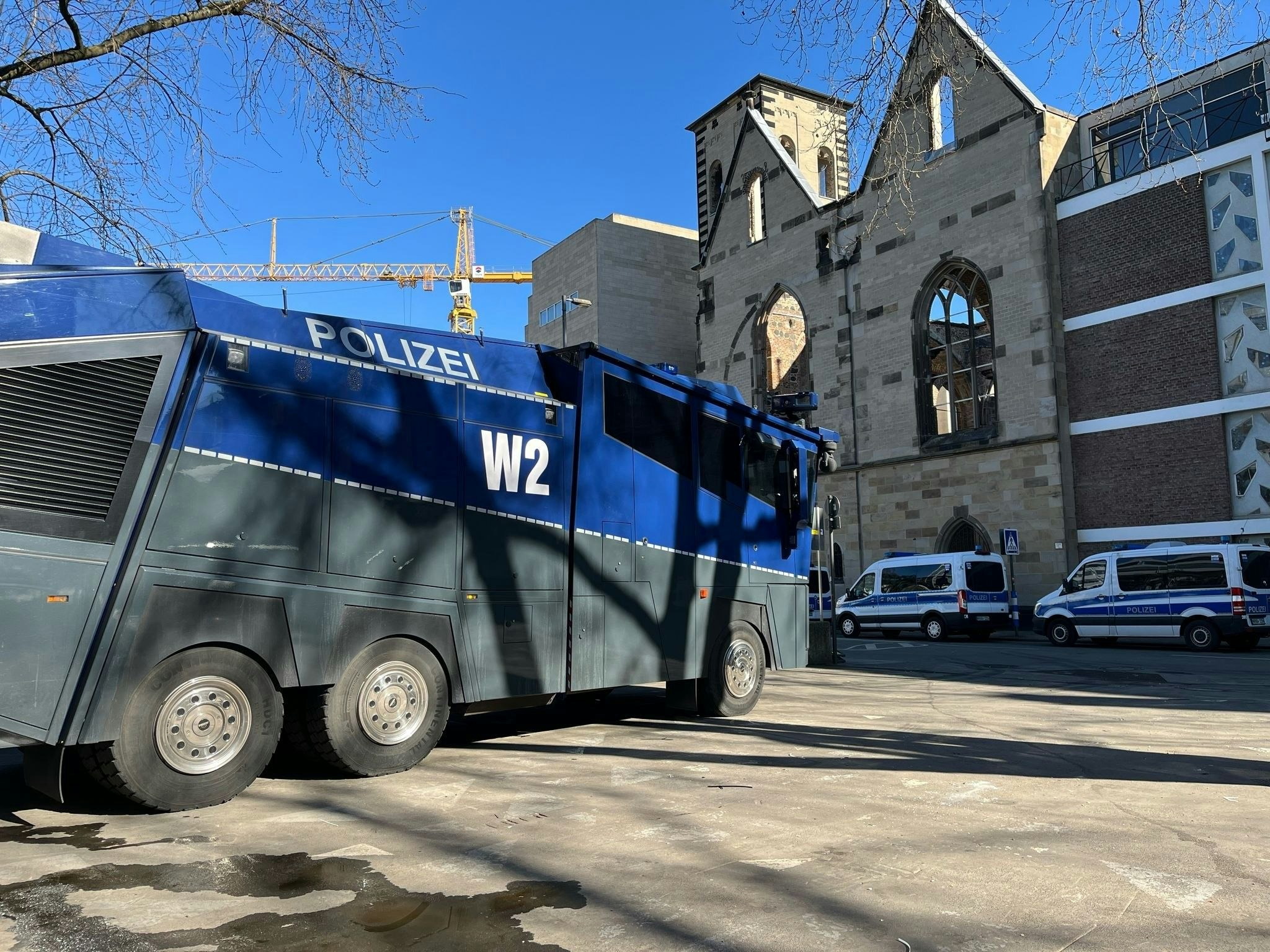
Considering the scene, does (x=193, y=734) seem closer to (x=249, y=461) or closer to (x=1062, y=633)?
(x=249, y=461)

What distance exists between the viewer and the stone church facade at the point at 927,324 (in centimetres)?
2600

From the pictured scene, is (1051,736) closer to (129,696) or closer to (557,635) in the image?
(557,635)

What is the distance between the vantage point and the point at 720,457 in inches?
368

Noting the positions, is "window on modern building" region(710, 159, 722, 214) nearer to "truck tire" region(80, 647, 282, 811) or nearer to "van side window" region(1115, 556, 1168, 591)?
"van side window" region(1115, 556, 1168, 591)

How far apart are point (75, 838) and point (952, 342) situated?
28.4 metres

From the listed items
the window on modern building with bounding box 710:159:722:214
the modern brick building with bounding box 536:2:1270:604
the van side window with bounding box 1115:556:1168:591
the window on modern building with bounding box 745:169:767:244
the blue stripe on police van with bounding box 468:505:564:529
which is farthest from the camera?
the window on modern building with bounding box 710:159:722:214

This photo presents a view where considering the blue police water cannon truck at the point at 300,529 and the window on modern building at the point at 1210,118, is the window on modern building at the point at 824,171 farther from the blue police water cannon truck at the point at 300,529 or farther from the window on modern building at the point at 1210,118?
the blue police water cannon truck at the point at 300,529

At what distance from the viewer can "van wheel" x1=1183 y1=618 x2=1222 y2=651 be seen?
719 inches

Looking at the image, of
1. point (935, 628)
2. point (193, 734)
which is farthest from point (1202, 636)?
point (193, 734)

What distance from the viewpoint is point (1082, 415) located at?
25453 millimetres

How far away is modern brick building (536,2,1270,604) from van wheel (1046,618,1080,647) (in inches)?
161

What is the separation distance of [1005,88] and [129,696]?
28.2 meters

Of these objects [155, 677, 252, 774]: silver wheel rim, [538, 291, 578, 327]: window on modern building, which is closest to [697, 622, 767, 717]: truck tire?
[155, 677, 252, 774]: silver wheel rim

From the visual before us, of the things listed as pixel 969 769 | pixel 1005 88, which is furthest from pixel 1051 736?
pixel 1005 88
